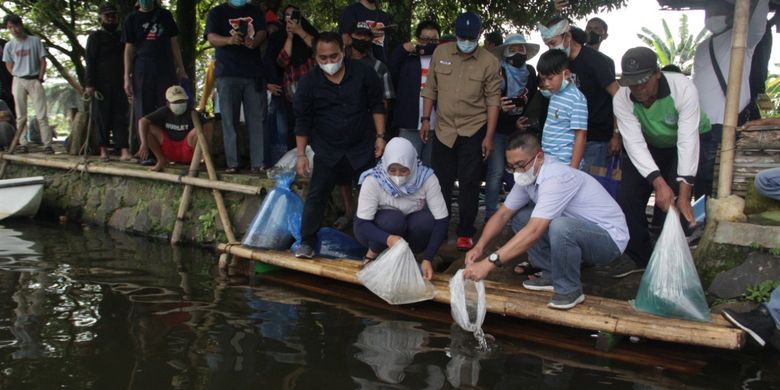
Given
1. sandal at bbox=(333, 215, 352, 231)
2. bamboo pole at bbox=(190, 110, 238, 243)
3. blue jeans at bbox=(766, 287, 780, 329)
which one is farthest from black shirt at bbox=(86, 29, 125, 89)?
blue jeans at bbox=(766, 287, 780, 329)

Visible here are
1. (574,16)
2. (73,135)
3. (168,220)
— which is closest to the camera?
(168,220)

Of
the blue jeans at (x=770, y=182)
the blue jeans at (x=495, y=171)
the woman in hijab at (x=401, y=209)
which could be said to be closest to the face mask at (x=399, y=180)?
the woman in hijab at (x=401, y=209)

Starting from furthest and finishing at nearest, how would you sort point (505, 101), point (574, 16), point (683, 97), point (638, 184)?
point (574, 16) → point (505, 101) → point (638, 184) → point (683, 97)

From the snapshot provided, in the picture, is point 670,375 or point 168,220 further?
point 168,220

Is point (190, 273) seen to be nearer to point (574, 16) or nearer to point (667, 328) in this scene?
point (667, 328)

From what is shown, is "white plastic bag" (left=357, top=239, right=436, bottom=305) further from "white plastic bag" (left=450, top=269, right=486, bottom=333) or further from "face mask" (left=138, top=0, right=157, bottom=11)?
"face mask" (left=138, top=0, right=157, bottom=11)

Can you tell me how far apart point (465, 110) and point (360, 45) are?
1337 millimetres

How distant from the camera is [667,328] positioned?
3.92 meters

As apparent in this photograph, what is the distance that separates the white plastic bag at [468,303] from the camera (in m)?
4.27

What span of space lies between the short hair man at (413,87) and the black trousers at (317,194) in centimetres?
65

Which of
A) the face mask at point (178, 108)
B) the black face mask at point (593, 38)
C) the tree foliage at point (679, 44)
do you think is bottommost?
the face mask at point (178, 108)

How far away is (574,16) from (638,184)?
639 centimetres

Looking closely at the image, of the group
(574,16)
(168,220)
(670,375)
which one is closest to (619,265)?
(670,375)

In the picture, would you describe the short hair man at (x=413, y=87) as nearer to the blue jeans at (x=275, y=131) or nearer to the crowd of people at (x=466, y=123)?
the crowd of people at (x=466, y=123)
